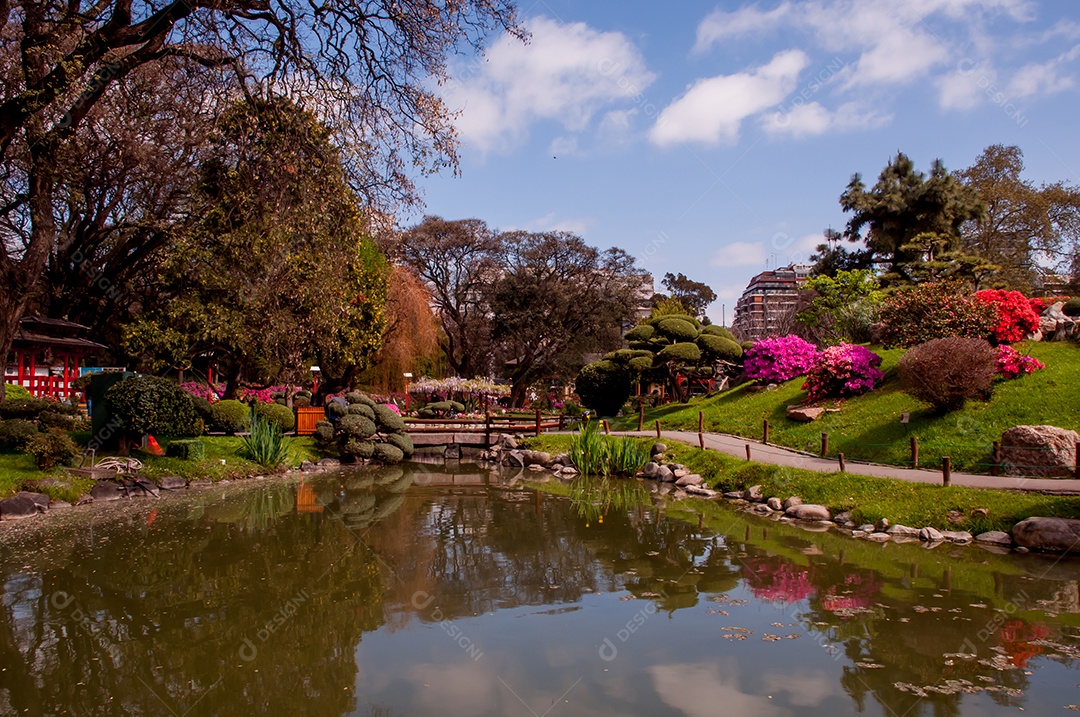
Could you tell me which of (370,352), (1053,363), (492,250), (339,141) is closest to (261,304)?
(339,141)

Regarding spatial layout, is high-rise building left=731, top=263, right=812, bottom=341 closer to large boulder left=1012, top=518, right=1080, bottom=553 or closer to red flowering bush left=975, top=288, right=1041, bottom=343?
red flowering bush left=975, top=288, right=1041, bottom=343

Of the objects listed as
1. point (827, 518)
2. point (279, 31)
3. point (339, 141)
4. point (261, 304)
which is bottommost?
point (827, 518)

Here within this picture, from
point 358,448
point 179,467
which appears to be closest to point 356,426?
point 358,448

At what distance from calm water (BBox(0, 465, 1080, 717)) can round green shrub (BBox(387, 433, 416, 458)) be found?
32.0 ft

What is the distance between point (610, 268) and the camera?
125 feet

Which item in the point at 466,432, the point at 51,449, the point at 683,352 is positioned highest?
the point at 683,352

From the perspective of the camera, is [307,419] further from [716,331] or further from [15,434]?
[716,331]

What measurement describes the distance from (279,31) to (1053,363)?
16.2 meters

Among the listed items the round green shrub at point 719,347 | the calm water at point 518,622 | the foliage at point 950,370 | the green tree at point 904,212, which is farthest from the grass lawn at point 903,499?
the green tree at point 904,212

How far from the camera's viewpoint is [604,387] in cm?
2533

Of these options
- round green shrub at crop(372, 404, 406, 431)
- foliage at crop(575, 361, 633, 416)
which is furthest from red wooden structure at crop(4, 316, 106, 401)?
foliage at crop(575, 361, 633, 416)

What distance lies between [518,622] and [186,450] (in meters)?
11.0

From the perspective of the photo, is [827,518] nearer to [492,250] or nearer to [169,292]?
[169,292]

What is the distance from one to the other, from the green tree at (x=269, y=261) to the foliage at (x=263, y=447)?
5.86ft
